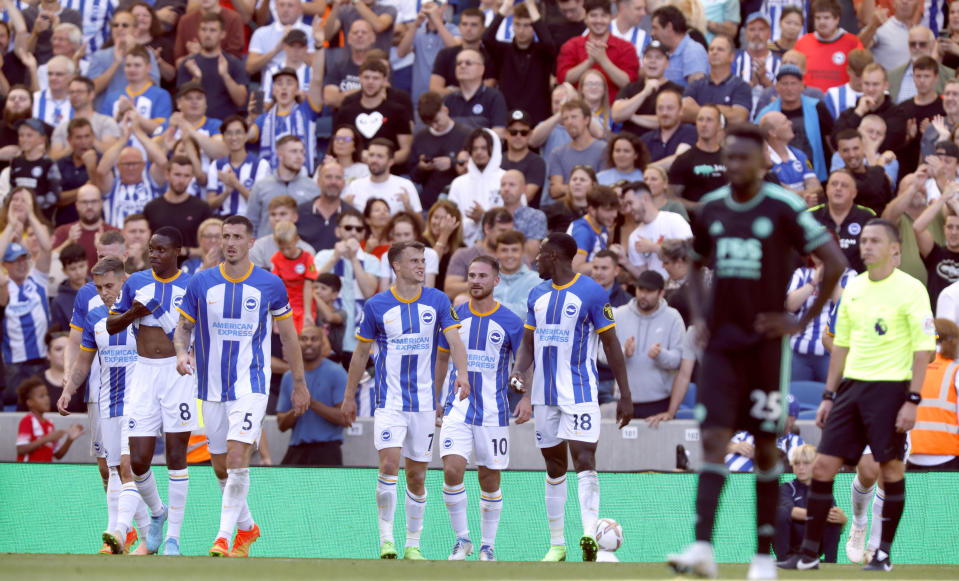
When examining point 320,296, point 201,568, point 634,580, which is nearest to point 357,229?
point 320,296

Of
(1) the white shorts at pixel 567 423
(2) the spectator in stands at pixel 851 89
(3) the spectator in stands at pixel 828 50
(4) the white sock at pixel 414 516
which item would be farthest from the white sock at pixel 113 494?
(3) the spectator in stands at pixel 828 50

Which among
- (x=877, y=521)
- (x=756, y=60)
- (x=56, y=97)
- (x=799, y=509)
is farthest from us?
(x=56, y=97)

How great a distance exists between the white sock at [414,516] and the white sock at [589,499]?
1047 mm

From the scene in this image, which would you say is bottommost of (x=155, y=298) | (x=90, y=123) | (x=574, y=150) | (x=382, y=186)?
(x=155, y=298)

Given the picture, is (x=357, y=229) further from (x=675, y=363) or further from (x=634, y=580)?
(x=634, y=580)

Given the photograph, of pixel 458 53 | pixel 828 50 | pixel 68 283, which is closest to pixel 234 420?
Answer: pixel 68 283

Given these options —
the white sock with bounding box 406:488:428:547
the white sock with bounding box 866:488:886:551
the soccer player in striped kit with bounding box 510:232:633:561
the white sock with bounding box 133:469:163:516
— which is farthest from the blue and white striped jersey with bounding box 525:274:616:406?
the white sock with bounding box 133:469:163:516

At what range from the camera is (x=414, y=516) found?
36.6 feet

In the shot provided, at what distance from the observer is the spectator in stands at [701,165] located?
14773 mm

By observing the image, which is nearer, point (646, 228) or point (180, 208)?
point (646, 228)

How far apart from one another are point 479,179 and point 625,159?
170 centimetres

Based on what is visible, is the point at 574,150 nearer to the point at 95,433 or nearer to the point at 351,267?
the point at 351,267

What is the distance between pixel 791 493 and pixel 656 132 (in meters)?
6.18

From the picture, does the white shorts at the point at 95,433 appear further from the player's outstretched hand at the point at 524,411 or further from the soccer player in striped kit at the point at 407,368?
the player's outstretched hand at the point at 524,411
